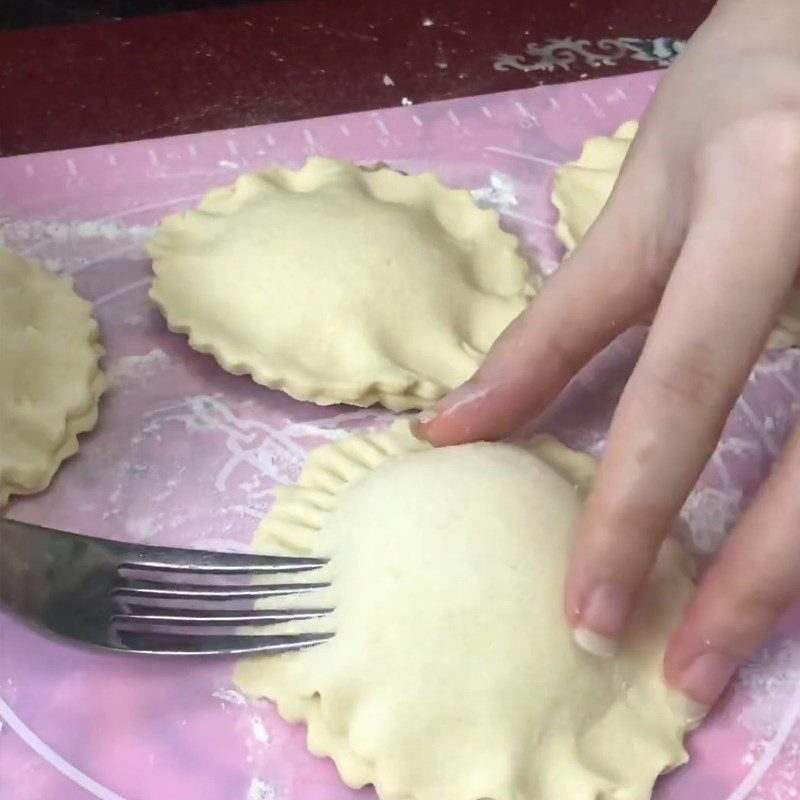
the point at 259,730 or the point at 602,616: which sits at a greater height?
the point at 602,616

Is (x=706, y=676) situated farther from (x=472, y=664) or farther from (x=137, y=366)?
(x=137, y=366)

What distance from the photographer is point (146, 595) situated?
2.84ft

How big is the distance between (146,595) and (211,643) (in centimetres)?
7

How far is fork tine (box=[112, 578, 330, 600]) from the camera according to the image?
2.83ft

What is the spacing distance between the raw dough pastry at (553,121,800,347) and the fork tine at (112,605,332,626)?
630 millimetres

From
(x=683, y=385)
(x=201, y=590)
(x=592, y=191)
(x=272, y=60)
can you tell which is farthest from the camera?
(x=272, y=60)

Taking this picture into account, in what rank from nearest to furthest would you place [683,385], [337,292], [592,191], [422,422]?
[683,385] → [422,422] → [337,292] → [592,191]

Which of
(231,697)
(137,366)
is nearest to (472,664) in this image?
(231,697)

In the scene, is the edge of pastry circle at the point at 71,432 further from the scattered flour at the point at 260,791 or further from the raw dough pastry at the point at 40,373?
the scattered flour at the point at 260,791

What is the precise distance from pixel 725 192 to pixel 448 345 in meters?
0.41

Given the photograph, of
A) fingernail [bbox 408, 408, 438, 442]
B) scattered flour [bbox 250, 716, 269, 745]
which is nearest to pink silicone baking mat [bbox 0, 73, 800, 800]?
scattered flour [bbox 250, 716, 269, 745]

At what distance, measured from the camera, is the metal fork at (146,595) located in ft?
2.72

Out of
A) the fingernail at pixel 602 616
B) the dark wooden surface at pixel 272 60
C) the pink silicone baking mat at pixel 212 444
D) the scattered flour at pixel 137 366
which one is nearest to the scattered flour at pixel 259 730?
the pink silicone baking mat at pixel 212 444

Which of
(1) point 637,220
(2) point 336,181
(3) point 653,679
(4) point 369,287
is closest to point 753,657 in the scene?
(3) point 653,679
